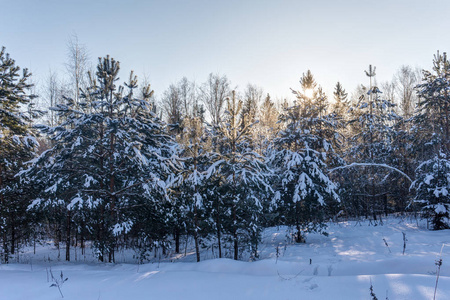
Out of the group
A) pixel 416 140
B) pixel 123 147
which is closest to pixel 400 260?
pixel 123 147

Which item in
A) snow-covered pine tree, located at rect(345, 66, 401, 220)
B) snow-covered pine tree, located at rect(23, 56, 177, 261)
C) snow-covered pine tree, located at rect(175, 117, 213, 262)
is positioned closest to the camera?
snow-covered pine tree, located at rect(175, 117, 213, 262)

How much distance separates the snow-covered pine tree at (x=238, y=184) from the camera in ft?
24.5

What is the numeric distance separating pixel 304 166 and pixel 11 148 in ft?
39.3

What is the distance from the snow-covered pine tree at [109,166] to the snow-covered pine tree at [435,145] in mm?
10369

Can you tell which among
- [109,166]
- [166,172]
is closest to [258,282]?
[166,172]

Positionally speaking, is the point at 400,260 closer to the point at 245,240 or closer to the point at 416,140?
Answer: the point at 245,240

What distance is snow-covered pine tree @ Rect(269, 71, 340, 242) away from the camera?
9.73 meters

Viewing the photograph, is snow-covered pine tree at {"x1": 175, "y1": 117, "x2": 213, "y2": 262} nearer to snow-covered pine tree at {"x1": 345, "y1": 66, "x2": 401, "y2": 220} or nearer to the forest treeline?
the forest treeline

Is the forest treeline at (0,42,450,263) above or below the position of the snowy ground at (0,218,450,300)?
above

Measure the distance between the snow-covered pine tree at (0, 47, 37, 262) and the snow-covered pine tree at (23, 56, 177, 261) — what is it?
2.19 metres

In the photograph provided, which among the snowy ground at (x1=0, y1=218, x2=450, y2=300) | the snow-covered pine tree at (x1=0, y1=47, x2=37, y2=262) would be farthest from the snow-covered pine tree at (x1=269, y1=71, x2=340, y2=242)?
the snow-covered pine tree at (x1=0, y1=47, x2=37, y2=262)

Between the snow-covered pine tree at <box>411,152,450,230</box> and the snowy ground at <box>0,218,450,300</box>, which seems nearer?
the snowy ground at <box>0,218,450,300</box>

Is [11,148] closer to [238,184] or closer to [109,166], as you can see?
[109,166]

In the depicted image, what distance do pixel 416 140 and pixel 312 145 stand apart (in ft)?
24.5
